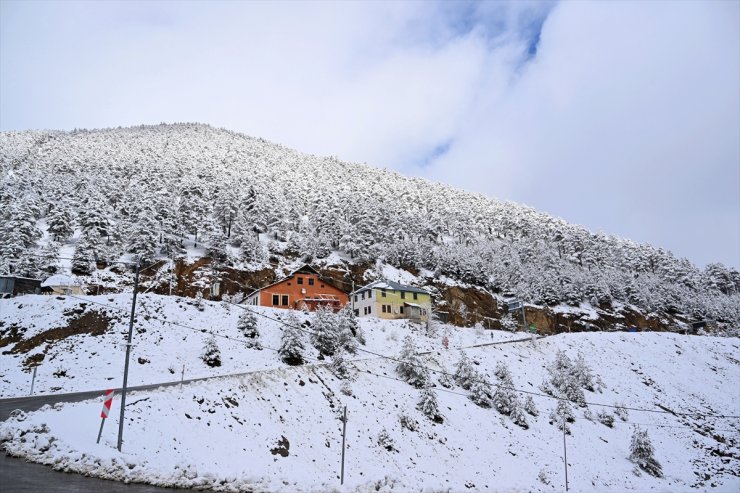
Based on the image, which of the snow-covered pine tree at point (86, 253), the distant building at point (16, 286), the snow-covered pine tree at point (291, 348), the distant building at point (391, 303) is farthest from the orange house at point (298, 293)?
the distant building at point (16, 286)

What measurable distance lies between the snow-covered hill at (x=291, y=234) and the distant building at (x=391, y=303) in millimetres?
17228

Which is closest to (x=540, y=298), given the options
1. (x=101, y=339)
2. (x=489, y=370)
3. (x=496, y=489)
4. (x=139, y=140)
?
(x=489, y=370)

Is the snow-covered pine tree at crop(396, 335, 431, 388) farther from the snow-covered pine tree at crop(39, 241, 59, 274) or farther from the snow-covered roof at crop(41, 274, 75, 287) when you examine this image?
the snow-covered pine tree at crop(39, 241, 59, 274)

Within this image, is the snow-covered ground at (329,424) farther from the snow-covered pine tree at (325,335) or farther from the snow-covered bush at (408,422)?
the snow-covered pine tree at (325,335)

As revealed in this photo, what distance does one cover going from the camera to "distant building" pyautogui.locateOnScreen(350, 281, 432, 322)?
226ft

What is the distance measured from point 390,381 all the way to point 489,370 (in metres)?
13.7

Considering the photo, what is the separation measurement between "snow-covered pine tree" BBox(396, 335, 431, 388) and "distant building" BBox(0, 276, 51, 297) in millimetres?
39896

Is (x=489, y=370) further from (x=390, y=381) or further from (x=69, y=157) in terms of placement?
(x=69, y=157)

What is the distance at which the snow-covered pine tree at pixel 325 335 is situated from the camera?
143 ft

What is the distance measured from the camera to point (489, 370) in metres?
48.9

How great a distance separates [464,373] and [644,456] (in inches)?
635

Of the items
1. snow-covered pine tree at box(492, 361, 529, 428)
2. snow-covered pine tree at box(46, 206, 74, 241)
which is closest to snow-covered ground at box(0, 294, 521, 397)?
snow-covered pine tree at box(492, 361, 529, 428)

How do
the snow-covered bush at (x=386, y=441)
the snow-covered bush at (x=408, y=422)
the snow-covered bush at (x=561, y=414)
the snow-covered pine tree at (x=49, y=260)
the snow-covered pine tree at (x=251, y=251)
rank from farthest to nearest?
the snow-covered pine tree at (x=251, y=251), the snow-covered pine tree at (x=49, y=260), the snow-covered bush at (x=561, y=414), the snow-covered bush at (x=408, y=422), the snow-covered bush at (x=386, y=441)

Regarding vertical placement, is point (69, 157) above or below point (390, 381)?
above
